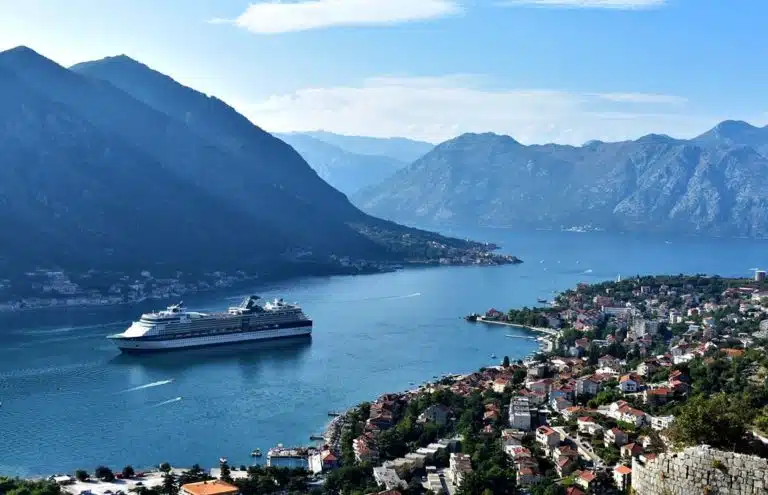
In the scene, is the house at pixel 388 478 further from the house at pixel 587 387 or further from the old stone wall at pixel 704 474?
the old stone wall at pixel 704 474

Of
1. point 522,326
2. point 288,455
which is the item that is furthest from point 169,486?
point 522,326

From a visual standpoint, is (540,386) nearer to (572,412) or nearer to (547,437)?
(572,412)

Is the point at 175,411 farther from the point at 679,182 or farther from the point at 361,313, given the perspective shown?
the point at 679,182

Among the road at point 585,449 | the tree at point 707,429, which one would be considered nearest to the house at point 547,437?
the road at point 585,449

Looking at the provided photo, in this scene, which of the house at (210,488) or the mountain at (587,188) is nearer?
the house at (210,488)

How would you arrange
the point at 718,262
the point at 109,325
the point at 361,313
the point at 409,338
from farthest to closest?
the point at 718,262 < the point at 361,313 < the point at 109,325 < the point at 409,338

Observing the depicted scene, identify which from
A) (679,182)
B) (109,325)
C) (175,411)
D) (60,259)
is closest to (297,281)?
(60,259)
